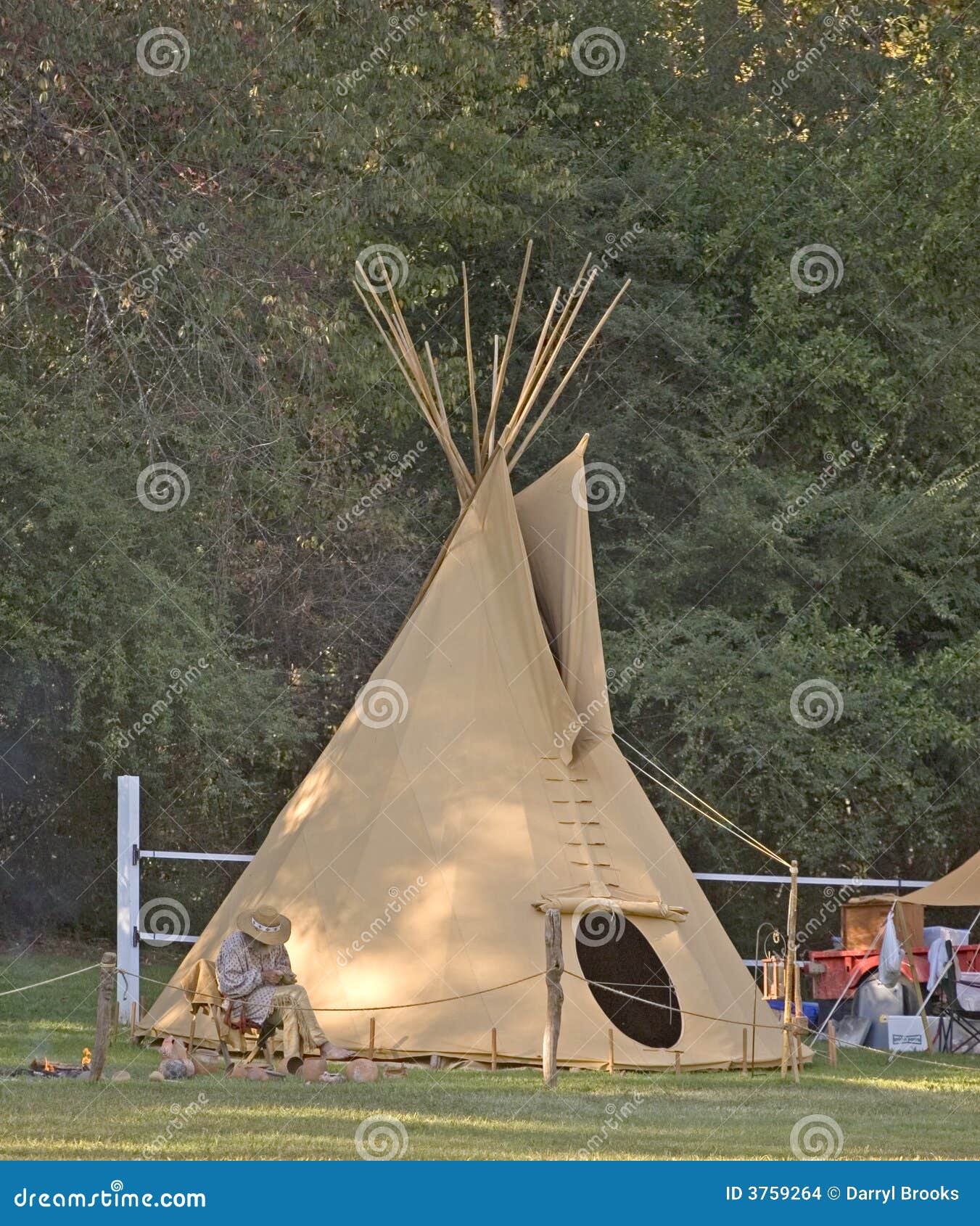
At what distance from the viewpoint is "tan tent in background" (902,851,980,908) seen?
1305 centimetres

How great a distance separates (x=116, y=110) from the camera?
12891 millimetres

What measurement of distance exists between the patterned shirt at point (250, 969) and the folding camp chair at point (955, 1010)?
4.91 m

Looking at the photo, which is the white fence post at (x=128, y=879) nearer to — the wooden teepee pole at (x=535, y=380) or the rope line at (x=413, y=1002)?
the rope line at (x=413, y=1002)

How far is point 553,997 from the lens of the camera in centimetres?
880

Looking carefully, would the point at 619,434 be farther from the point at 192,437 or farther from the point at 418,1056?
the point at 418,1056

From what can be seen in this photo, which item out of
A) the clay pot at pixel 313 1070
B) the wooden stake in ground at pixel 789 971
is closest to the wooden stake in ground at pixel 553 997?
the clay pot at pixel 313 1070

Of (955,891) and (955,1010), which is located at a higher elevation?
A: (955,891)

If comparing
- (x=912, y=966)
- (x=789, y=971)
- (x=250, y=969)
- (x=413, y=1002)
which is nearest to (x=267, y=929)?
(x=250, y=969)

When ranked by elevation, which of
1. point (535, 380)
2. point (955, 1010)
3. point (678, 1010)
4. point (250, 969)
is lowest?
point (955, 1010)

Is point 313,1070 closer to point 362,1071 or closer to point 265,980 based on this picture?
point 362,1071

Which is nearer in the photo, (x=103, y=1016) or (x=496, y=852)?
(x=103, y=1016)

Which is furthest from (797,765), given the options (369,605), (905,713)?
(369,605)

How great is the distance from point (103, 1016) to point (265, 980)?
1.33m

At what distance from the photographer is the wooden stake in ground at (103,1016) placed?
27.0ft
